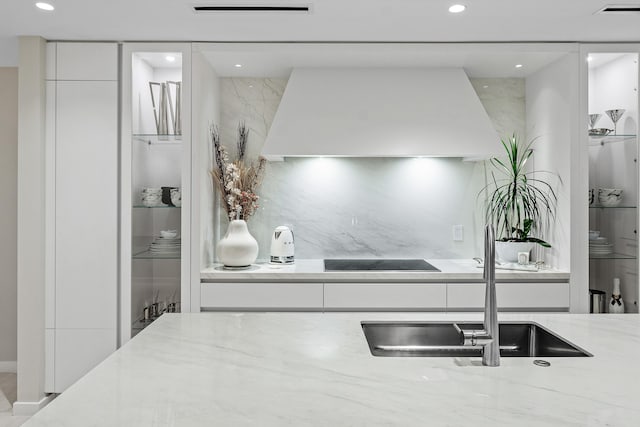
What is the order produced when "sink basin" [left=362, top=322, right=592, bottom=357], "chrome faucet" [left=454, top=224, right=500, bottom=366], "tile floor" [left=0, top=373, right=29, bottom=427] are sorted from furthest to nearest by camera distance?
"tile floor" [left=0, top=373, right=29, bottom=427], "sink basin" [left=362, top=322, right=592, bottom=357], "chrome faucet" [left=454, top=224, right=500, bottom=366]

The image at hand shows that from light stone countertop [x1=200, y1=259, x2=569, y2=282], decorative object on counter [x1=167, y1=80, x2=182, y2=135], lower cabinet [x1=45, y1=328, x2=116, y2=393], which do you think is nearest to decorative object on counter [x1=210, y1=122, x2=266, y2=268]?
light stone countertop [x1=200, y1=259, x2=569, y2=282]

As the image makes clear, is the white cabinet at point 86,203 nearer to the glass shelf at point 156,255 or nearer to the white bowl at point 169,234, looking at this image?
the glass shelf at point 156,255

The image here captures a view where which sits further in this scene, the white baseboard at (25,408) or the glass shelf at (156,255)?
the glass shelf at (156,255)

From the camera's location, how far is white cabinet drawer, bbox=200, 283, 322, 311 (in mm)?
3002

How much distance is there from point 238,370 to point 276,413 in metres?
0.28

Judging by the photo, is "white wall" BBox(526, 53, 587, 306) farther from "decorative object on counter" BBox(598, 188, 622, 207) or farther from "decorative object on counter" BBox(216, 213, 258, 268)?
"decorative object on counter" BBox(216, 213, 258, 268)

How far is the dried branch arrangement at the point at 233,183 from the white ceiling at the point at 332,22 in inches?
29.2

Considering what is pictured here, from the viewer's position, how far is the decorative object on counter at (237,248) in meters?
3.08

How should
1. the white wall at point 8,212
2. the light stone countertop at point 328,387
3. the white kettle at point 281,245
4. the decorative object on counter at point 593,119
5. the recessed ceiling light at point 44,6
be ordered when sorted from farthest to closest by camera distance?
the white wall at point 8,212, the white kettle at point 281,245, the decorative object on counter at point 593,119, the recessed ceiling light at point 44,6, the light stone countertop at point 328,387

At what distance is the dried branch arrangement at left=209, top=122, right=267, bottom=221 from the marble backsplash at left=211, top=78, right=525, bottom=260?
0.24 meters

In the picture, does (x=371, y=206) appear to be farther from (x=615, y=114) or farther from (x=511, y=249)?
(x=615, y=114)

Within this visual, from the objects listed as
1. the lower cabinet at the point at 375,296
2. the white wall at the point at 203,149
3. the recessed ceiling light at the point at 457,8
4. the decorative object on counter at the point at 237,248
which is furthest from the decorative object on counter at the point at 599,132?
the white wall at the point at 203,149

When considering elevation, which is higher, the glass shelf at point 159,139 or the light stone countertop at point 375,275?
the glass shelf at point 159,139

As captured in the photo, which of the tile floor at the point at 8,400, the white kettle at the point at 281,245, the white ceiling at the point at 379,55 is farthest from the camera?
the white kettle at the point at 281,245
